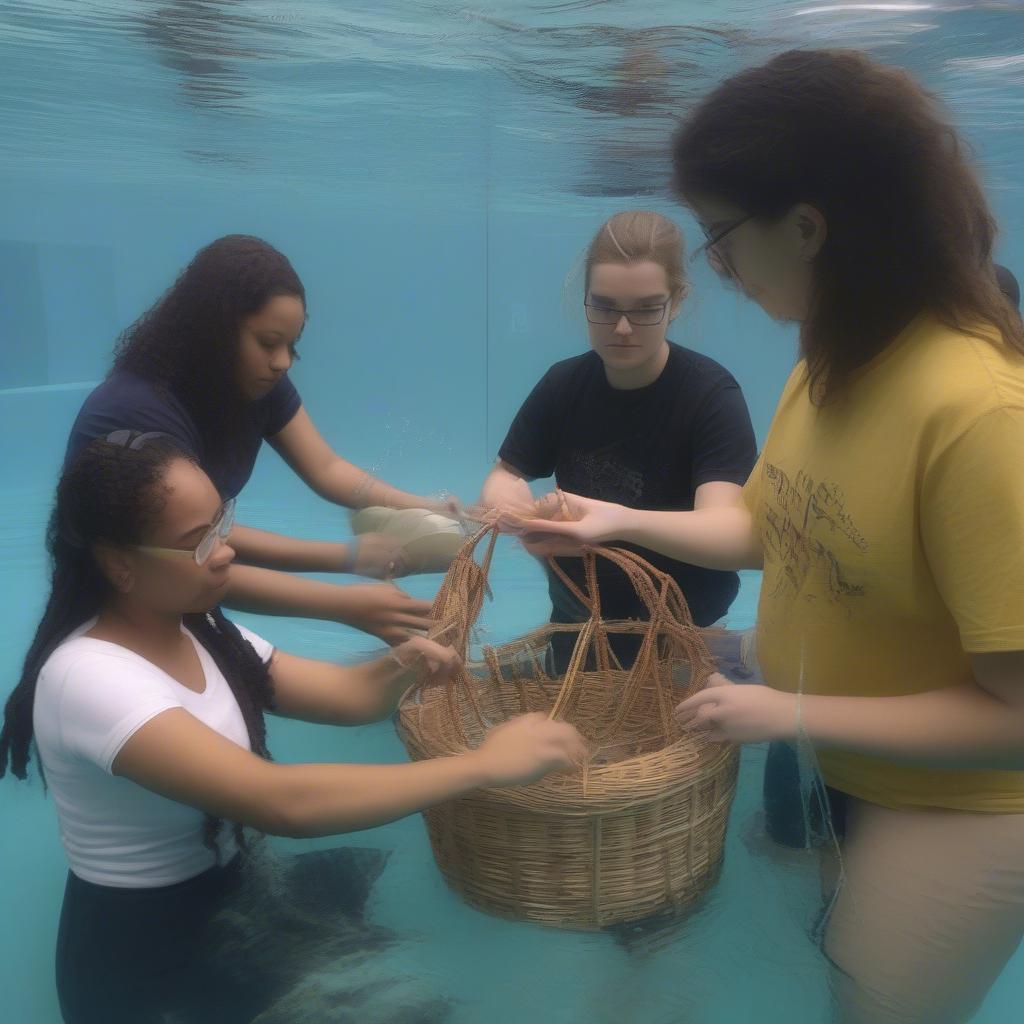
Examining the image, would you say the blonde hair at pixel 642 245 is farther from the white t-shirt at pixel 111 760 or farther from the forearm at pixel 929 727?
the white t-shirt at pixel 111 760

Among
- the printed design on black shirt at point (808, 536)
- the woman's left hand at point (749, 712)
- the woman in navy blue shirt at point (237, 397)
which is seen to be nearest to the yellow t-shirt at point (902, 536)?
the printed design on black shirt at point (808, 536)

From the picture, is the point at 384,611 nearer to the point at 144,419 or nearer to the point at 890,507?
the point at 144,419

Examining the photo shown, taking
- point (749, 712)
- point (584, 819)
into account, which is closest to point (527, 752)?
point (584, 819)

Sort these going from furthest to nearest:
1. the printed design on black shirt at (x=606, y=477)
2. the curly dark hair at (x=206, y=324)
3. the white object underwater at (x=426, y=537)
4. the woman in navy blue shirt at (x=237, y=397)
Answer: the printed design on black shirt at (x=606, y=477) < the white object underwater at (x=426, y=537) < the curly dark hair at (x=206, y=324) < the woman in navy blue shirt at (x=237, y=397)

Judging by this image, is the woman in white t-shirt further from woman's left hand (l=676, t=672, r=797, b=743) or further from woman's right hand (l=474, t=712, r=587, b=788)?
woman's left hand (l=676, t=672, r=797, b=743)

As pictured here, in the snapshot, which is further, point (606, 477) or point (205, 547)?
point (606, 477)

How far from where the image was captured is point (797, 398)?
5.79 feet

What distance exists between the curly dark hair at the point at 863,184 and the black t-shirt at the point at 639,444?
1.18 m

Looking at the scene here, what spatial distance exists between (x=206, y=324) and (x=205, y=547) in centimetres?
91

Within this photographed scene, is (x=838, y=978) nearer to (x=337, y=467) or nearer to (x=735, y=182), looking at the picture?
(x=735, y=182)

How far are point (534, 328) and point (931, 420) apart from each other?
29.1 m

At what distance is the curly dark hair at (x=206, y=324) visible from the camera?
2383 millimetres

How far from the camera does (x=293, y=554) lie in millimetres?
2613

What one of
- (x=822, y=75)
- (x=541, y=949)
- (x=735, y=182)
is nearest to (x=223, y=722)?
(x=541, y=949)
